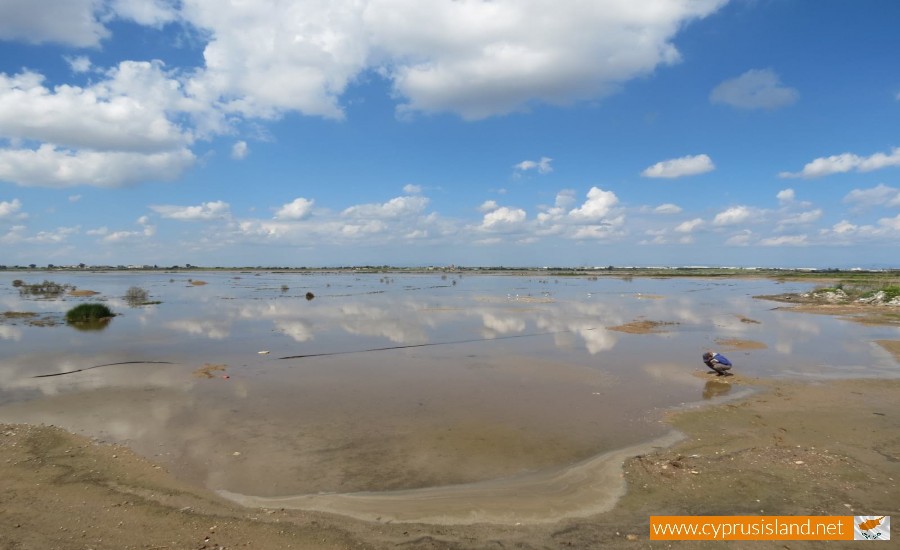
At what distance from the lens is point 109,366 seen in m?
17.0

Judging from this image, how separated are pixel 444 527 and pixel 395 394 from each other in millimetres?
7287

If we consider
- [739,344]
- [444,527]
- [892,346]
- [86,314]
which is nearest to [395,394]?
[444,527]

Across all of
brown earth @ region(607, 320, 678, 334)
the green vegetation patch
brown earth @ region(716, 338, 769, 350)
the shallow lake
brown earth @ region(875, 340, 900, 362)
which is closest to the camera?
the shallow lake

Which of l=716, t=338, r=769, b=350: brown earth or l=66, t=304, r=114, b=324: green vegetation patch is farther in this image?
l=66, t=304, r=114, b=324: green vegetation patch

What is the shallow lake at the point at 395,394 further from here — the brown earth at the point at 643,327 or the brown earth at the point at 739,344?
the brown earth at the point at 643,327

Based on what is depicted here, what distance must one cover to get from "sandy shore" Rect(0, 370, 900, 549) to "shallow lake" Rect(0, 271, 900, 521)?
1.65ft

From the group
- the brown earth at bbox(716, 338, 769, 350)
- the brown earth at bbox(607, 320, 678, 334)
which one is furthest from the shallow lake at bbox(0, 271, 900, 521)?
the brown earth at bbox(607, 320, 678, 334)

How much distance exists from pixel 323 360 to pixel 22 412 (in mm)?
8842

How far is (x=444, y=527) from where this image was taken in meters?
6.32

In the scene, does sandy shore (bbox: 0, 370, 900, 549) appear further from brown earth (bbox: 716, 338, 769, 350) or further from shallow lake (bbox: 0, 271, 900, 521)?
brown earth (bbox: 716, 338, 769, 350)

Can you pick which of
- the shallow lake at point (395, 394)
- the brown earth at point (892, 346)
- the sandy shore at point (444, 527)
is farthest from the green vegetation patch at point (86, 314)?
the brown earth at point (892, 346)

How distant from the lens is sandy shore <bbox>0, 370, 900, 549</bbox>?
5.97 meters

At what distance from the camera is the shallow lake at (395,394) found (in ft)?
26.2

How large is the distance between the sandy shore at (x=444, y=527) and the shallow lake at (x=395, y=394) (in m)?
0.50
